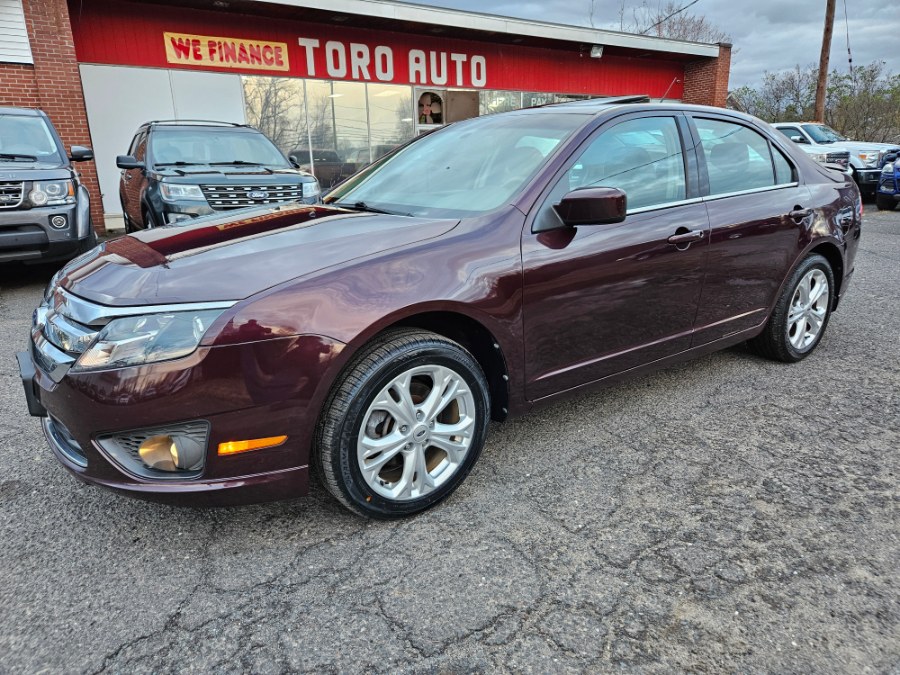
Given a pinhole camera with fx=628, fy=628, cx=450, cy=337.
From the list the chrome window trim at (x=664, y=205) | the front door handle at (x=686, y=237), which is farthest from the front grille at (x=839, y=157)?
the front door handle at (x=686, y=237)

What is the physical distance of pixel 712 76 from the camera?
18.4 metres

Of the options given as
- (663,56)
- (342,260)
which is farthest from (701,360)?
(663,56)

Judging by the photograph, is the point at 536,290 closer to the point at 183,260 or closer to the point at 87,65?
the point at 183,260

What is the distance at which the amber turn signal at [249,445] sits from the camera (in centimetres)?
205

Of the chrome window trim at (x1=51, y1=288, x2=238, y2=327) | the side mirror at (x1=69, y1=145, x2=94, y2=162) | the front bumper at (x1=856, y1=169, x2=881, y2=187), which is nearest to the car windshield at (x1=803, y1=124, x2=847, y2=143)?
the front bumper at (x1=856, y1=169, x2=881, y2=187)

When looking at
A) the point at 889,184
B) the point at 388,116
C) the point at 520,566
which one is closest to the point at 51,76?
the point at 388,116

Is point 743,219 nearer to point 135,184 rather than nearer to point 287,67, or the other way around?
point 135,184

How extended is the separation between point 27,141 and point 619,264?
6.73 metres

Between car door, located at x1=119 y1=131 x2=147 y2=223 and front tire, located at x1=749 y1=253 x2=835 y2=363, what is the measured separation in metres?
6.76

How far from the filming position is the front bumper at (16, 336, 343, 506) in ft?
6.45

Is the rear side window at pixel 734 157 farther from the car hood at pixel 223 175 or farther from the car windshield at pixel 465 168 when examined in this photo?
the car hood at pixel 223 175

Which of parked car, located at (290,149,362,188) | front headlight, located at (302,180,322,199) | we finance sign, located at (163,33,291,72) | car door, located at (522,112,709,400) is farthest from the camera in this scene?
parked car, located at (290,149,362,188)

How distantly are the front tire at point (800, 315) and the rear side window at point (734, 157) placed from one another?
65 cm

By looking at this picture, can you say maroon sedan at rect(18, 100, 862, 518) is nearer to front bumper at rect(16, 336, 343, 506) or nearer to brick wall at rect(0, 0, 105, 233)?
front bumper at rect(16, 336, 343, 506)
